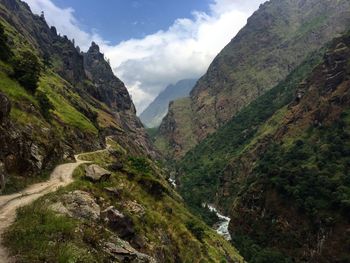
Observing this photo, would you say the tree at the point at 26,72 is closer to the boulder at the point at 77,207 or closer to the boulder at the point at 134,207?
the boulder at the point at 134,207

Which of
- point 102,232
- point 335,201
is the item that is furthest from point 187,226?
point 335,201

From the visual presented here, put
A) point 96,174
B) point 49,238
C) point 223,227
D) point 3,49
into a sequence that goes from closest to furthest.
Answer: point 49,238, point 96,174, point 3,49, point 223,227

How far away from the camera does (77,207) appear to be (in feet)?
104

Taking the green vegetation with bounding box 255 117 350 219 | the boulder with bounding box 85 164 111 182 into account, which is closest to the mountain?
the boulder with bounding box 85 164 111 182

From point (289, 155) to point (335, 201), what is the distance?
51880 mm

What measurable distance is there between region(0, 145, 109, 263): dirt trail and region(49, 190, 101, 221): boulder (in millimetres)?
2652

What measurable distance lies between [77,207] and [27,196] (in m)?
6.52

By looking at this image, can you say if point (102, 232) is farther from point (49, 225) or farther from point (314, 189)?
point (314, 189)

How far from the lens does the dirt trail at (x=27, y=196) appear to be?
85.6 feet

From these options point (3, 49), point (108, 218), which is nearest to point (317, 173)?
point (3, 49)

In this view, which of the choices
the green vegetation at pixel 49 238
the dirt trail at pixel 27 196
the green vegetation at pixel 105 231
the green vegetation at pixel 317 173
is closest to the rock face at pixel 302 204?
the green vegetation at pixel 317 173

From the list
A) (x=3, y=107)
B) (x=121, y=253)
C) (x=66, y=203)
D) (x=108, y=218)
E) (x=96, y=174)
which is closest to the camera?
(x=121, y=253)

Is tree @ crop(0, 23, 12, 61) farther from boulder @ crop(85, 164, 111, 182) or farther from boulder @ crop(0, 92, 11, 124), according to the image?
boulder @ crop(85, 164, 111, 182)

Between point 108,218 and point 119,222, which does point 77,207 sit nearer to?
point 108,218
